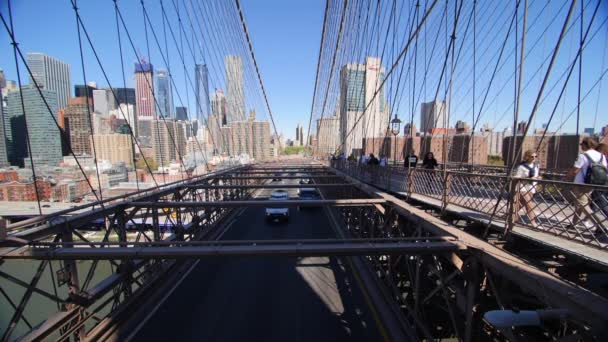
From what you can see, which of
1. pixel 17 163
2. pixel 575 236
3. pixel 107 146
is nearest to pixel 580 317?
pixel 575 236

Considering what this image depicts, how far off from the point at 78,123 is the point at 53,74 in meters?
3.09

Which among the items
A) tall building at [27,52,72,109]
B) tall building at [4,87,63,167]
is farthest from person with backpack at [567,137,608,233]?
tall building at [27,52,72,109]

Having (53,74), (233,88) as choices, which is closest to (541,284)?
(53,74)

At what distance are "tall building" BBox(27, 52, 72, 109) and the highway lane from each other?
28.0ft

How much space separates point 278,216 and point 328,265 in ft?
25.6

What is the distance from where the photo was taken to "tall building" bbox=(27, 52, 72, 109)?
10.4 metres

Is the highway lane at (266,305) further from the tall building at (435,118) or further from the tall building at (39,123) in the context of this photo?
the tall building at (39,123)

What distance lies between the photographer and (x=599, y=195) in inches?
142

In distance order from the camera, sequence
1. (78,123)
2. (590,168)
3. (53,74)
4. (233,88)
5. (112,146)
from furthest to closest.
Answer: (233,88) < (112,146) < (78,123) < (53,74) < (590,168)

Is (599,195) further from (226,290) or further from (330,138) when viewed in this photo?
(330,138)

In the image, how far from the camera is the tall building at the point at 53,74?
10.4 metres

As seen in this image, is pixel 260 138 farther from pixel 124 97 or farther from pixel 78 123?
pixel 78 123

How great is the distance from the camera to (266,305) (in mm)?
9070

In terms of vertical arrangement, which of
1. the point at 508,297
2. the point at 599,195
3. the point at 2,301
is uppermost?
the point at 599,195
